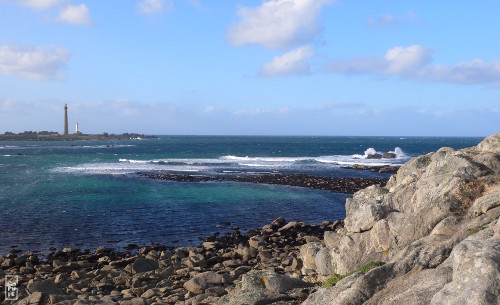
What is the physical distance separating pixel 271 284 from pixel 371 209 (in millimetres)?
5198

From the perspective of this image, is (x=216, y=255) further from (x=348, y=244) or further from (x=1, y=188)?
(x=1, y=188)

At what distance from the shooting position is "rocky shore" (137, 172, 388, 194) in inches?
1977

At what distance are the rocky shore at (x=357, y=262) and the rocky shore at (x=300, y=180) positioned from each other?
23.9 metres

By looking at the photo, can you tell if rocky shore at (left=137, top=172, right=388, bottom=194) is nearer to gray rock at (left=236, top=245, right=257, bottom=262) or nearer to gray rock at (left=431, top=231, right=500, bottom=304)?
gray rock at (left=236, top=245, right=257, bottom=262)

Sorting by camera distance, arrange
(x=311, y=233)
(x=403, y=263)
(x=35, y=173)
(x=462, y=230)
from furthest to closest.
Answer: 1. (x=35, y=173)
2. (x=311, y=233)
3. (x=462, y=230)
4. (x=403, y=263)

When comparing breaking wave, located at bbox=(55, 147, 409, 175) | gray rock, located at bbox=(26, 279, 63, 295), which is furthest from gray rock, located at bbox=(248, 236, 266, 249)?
breaking wave, located at bbox=(55, 147, 409, 175)

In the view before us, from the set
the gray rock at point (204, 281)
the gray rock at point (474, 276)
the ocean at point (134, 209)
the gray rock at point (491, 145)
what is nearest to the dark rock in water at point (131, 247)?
the ocean at point (134, 209)

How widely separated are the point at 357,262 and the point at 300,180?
3940 cm

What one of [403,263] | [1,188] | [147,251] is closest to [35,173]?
[1,188]

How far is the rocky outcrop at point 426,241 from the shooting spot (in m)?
8.38

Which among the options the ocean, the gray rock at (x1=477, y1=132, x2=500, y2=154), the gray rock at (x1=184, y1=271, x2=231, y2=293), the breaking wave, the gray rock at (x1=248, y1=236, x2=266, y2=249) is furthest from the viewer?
the breaking wave

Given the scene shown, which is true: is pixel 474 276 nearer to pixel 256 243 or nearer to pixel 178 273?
pixel 178 273

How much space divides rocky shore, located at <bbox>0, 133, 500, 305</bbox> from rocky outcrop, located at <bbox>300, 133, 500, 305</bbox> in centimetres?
3

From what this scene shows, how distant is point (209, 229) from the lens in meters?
30.6
